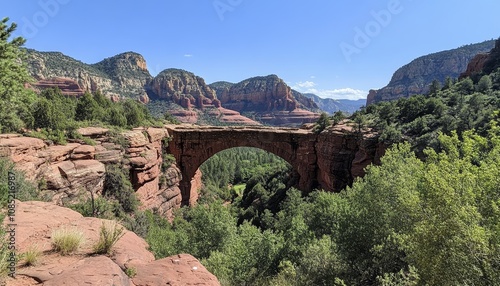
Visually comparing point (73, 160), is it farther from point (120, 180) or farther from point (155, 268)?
point (155, 268)

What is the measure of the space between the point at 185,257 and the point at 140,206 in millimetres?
17622

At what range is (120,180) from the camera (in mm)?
19203

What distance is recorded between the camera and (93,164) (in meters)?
17.7

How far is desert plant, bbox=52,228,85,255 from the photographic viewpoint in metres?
4.75

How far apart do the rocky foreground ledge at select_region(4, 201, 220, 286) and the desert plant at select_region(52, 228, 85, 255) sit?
10cm

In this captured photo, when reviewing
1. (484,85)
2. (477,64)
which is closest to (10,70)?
(484,85)

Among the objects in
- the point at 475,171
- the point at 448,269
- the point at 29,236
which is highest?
the point at 475,171

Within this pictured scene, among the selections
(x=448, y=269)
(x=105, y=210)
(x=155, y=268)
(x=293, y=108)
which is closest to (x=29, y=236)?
(x=155, y=268)

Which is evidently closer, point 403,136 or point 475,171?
point 475,171

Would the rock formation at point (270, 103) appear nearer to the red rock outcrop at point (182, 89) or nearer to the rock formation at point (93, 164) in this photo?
the red rock outcrop at point (182, 89)

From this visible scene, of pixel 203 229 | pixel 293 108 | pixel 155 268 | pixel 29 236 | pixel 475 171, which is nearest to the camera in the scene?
pixel 155 268

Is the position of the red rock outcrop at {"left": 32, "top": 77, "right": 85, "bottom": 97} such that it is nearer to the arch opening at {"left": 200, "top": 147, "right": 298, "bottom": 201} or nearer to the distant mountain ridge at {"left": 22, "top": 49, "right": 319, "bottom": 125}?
the distant mountain ridge at {"left": 22, "top": 49, "right": 319, "bottom": 125}

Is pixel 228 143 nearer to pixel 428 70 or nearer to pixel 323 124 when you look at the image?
pixel 323 124

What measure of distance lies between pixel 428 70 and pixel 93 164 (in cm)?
14988
